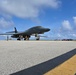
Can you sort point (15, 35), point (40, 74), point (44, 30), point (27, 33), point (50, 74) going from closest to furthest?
point (50, 74) → point (40, 74) → point (44, 30) → point (27, 33) → point (15, 35)

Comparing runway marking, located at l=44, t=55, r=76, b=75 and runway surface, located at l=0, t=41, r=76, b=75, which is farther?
runway surface, located at l=0, t=41, r=76, b=75

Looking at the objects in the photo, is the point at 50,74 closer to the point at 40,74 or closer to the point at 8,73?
the point at 40,74

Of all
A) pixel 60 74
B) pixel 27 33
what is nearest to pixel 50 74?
pixel 60 74

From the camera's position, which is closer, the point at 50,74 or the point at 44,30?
the point at 50,74

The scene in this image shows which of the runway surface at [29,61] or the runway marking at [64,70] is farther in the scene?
the runway surface at [29,61]

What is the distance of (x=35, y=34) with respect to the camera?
52250 mm

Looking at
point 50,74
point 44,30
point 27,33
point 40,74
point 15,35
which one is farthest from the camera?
point 15,35

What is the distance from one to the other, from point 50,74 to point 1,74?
1127 mm

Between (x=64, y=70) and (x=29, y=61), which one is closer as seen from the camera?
(x=64, y=70)

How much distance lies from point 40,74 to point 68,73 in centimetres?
61

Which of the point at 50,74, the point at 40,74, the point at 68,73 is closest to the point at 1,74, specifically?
the point at 40,74

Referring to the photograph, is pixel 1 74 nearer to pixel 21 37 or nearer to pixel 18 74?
pixel 18 74

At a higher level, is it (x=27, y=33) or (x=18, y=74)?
(x=27, y=33)

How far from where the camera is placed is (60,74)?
376 centimetres
